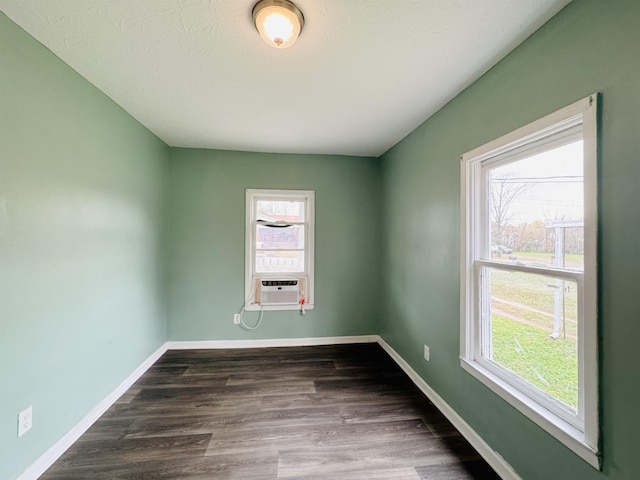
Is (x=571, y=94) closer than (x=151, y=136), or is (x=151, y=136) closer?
(x=571, y=94)

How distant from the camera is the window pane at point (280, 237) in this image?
3424 millimetres

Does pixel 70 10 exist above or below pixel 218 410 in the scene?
above

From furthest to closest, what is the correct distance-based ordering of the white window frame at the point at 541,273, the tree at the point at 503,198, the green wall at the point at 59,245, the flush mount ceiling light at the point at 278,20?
the tree at the point at 503,198 < the green wall at the point at 59,245 < the flush mount ceiling light at the point at 278,20 < the white window frame at the point at 541,273

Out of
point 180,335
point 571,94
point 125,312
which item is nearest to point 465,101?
point 571,94

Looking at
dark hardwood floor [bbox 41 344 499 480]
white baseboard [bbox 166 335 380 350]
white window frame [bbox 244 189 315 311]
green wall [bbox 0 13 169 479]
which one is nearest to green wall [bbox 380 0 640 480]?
dark hardwood floor [bbox 41 344 499 480]

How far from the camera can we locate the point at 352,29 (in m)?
1.36

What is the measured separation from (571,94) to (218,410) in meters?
2.89

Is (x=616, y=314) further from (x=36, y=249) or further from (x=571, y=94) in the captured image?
(x=36, y=249)

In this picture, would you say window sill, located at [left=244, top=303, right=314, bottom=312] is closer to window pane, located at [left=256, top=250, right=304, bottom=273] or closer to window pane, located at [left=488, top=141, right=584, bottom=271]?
window pane, located at [left=256, top=250, right=304, bottom=273]

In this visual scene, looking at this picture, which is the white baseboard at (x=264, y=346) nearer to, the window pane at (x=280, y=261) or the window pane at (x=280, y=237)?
the window pane at (x=280, y=261)

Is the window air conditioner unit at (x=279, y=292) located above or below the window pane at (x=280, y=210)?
below

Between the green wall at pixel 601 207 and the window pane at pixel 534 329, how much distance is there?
0.70 ft

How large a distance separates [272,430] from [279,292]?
1.62 meters

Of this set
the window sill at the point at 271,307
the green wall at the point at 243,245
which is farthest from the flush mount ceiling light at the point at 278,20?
the window sill at the point at 271,307
